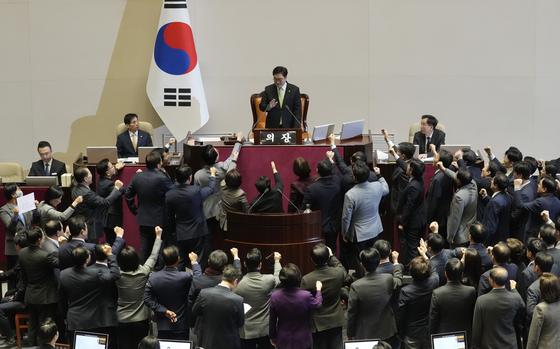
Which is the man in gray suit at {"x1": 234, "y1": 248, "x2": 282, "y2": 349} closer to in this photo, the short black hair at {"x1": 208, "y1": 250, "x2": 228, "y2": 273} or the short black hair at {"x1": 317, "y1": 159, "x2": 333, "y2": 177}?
the short black hair at {"x1": 208, "y1": 250, "x2": 228, "y2": 273}

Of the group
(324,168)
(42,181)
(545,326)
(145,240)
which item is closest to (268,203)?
(324,168)

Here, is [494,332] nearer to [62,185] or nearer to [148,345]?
[148,345]

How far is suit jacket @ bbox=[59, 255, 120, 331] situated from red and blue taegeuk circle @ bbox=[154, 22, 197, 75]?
18.9 ft

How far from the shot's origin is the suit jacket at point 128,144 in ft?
37.9

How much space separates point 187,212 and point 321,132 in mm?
2044

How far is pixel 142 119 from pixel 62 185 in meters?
3.08

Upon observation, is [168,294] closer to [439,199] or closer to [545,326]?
[545,326]

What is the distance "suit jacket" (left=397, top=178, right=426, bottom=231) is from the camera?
9250 millimetres

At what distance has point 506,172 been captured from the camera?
998cm

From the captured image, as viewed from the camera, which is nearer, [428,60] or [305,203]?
[305,203]

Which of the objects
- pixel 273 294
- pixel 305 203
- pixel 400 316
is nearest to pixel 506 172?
pixel 305 203

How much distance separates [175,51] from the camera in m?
12.8

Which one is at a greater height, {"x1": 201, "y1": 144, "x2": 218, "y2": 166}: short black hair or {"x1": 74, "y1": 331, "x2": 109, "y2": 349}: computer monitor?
{"x1": 201, "y1": 144, "x2": 218, "y2": 166}: short black hair

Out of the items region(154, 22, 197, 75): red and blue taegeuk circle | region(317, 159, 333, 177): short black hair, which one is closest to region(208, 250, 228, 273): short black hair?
region(317, 159, 333, 177): short black hair
